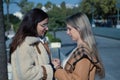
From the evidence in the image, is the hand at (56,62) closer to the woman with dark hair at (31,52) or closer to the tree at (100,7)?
the woman with dark hair at (31,52)

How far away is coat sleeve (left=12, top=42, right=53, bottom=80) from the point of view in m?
3.59

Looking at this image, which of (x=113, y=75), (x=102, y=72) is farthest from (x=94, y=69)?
(x=113, y=75)

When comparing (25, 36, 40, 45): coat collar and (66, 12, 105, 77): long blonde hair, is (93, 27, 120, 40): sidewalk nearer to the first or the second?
(25, 36, 40, 45): coat collar

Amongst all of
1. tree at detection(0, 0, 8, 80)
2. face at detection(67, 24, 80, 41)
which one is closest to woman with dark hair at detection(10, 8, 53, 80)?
face at detection(67, 24, 80, 41)

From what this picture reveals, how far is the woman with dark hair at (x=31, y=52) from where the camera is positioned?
3.59 meters

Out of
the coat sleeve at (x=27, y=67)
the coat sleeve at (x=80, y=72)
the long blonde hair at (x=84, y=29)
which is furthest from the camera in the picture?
the coat sleeve at (x=27, y=67)

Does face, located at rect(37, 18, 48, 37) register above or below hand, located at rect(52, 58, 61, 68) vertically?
above

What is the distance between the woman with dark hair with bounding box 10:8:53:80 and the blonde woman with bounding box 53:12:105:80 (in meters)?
0.18

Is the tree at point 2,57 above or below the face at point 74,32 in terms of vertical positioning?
below

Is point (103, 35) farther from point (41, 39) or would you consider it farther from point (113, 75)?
point (41, 39)

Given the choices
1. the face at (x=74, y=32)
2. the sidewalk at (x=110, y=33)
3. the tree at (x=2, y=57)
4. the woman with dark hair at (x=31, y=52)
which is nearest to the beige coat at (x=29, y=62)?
the woman with dark hair at (x=31, y=52)

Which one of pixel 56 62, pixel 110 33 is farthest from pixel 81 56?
pixel 110 33

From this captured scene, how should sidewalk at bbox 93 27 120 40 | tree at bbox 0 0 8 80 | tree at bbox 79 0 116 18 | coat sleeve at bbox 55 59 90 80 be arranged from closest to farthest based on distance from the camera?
1. coat sleeve at bbox 55 59 90 80
2. tree at bbox 0 0 8 80
3. sidewalk at bbox 93 27 120 40
4. tree at bbox 79 0 116 18

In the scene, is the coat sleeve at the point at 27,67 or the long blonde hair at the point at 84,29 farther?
the coat sleeve at the point at 27,67
